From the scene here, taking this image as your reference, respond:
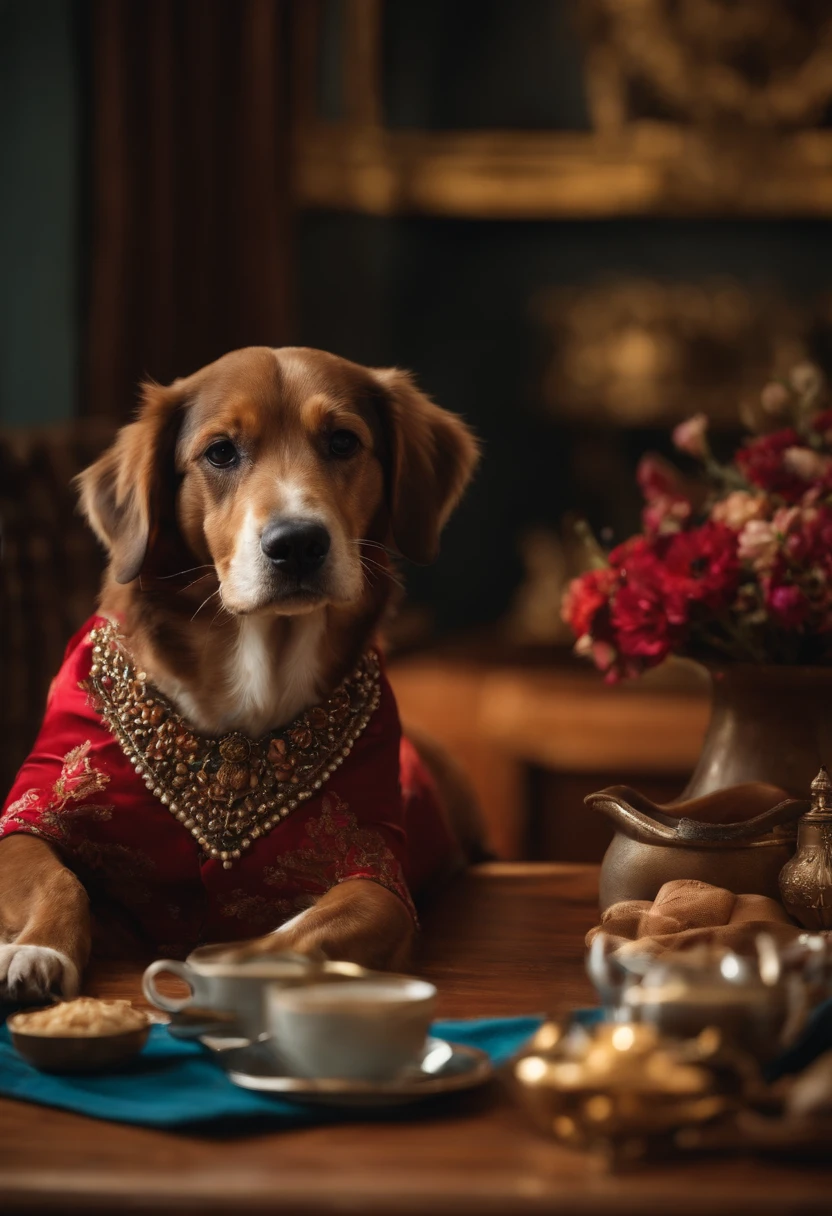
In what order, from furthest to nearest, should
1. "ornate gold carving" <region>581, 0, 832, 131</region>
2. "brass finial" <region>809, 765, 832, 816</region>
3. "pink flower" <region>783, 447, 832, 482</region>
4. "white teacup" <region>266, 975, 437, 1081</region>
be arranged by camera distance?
1. "ornate gold carving" <region>581, 0, 832, 131</region>
2. "pink flower" <region>783, 447, 832, 482</region>
3. "brass finial" <region>809, 765, 832, 816</region>
4. "white teacup" <region>266, 975, 437, 1081</region>

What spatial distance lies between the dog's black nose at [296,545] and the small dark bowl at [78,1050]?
59 cm

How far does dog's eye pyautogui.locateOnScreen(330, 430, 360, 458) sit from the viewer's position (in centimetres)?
165

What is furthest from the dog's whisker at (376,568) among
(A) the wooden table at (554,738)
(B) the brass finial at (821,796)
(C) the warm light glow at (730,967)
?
(A) the wooden table at (554,738)

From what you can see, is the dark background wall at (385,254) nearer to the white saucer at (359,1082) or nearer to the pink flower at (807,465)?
the pink flower at (807,465)

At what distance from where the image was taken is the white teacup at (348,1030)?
918mm

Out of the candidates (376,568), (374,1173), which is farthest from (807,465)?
(374,1173)

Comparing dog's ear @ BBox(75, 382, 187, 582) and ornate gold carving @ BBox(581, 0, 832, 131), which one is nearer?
dog's ear @ BBox(75, 382, 187, 582)

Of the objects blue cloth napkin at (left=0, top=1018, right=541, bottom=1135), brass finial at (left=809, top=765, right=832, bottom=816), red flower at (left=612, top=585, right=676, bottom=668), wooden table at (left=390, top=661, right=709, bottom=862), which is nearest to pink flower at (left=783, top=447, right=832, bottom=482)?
red flower at (left=612, top=585, right=676, bottom=668)

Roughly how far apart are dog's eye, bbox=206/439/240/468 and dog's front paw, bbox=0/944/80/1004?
0.59 metres

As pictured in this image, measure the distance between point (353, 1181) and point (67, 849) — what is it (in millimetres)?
699

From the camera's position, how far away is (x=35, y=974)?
1.22 metres

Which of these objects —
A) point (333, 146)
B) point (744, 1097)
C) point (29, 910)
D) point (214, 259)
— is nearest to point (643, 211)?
point (333, 146)

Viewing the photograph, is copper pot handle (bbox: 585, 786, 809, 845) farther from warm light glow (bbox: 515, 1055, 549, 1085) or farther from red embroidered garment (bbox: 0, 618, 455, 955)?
warm light glow (bbox: 515, 1055, 549, 1085)

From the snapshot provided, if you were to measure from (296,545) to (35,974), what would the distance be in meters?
0.50
